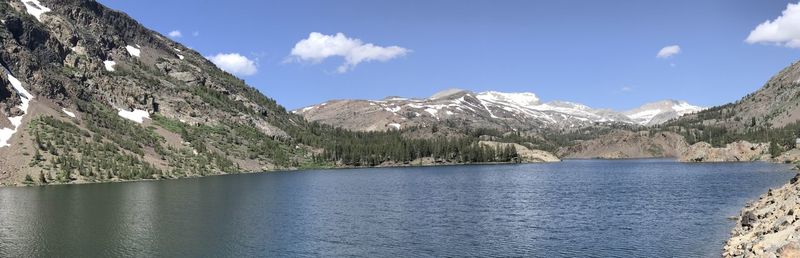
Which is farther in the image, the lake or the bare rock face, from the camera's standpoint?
the lake

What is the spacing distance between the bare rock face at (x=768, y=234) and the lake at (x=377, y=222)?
2.30 m

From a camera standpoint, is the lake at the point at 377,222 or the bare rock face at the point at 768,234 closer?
the bare rock face at the point at 768,234

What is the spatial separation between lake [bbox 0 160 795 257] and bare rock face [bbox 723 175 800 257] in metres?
2.30

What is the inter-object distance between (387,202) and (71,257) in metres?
60.5

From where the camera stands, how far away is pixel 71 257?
6072cm

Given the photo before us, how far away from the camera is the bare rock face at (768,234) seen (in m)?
43.5

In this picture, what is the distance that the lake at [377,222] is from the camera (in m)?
64.6

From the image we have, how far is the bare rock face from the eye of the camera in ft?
143

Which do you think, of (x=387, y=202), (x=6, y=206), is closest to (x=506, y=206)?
(x=387, y=202)

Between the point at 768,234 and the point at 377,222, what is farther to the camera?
the point at 377,222

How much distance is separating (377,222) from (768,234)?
158ft

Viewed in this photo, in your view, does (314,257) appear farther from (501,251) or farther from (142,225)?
(142,225)

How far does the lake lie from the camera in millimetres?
64625

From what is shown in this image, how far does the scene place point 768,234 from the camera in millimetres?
51688
